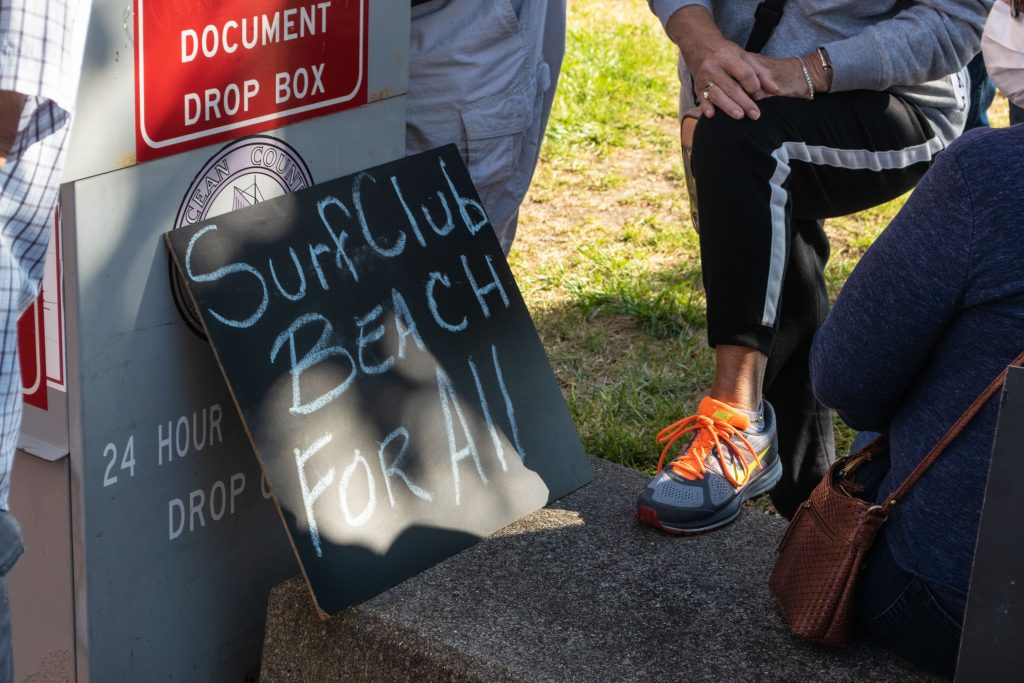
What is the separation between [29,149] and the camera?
3.98ft

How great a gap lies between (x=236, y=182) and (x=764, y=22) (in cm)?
103

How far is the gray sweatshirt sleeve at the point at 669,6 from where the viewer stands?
2.24 metres

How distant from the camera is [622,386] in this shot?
3.16 metres

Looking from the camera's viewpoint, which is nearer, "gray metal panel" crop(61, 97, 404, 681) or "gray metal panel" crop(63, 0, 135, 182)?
"gray metal panel" crop(63, 0, 135, 182)

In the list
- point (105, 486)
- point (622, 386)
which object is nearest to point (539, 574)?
point (105, 486)

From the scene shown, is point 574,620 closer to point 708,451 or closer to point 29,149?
point 708,451

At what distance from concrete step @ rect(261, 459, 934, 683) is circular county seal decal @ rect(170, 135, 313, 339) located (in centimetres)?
51

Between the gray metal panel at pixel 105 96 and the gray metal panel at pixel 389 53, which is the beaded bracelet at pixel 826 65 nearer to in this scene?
the gray metal panel at pixel 389 53

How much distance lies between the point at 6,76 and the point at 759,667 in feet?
4.05

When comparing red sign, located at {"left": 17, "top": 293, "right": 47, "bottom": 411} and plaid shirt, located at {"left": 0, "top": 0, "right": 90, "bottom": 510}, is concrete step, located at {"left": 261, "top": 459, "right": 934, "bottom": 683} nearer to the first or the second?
red sign, located at {"left": 17, "top": 293, "right": 47, "bottom": 411}

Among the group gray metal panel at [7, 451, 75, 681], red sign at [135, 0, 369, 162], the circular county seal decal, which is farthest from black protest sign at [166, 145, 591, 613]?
gray metal panel at [7, 451, 75, 681]

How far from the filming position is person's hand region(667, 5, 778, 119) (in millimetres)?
2059

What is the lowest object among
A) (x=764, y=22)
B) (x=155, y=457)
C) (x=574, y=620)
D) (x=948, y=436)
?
(x=574, y=620)

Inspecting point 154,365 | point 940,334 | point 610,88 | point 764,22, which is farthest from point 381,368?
point 610,88
